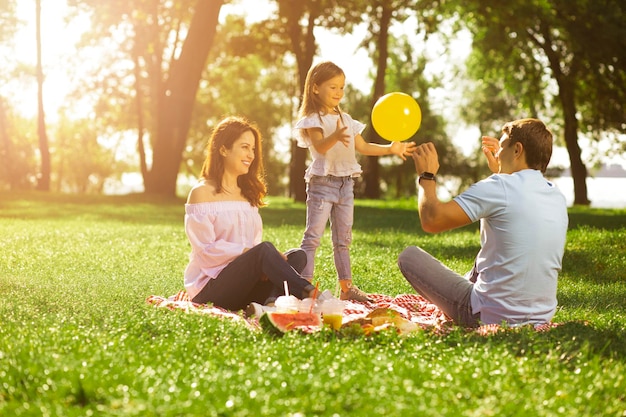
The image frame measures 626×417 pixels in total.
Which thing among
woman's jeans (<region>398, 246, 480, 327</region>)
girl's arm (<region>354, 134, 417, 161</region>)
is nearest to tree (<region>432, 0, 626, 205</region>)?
girl's arm (<region>354, 134, 417, 161</region>)

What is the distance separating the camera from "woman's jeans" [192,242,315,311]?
5.99 m

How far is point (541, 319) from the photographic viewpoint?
5.37 m

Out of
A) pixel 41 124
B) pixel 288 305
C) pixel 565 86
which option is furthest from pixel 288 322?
pixel 41 124

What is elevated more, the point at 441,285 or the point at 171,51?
the point at 171,51

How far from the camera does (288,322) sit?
5.26m

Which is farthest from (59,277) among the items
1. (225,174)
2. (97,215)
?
(97,215)

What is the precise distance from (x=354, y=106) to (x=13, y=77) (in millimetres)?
20960

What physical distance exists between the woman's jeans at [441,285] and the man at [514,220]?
149 millimetres

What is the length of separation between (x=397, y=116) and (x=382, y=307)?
5.87ft

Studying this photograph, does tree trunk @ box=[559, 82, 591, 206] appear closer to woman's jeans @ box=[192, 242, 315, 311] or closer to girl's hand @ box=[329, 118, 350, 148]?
girl's hand @ box=[329, 118, 350, 148]

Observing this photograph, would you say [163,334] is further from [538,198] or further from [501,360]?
[538,198]

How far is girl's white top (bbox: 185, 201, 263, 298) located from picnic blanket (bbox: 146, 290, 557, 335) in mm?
252

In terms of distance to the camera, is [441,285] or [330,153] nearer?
[441,285]

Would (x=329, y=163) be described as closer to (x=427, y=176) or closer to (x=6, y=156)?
(x=427, y=176)
